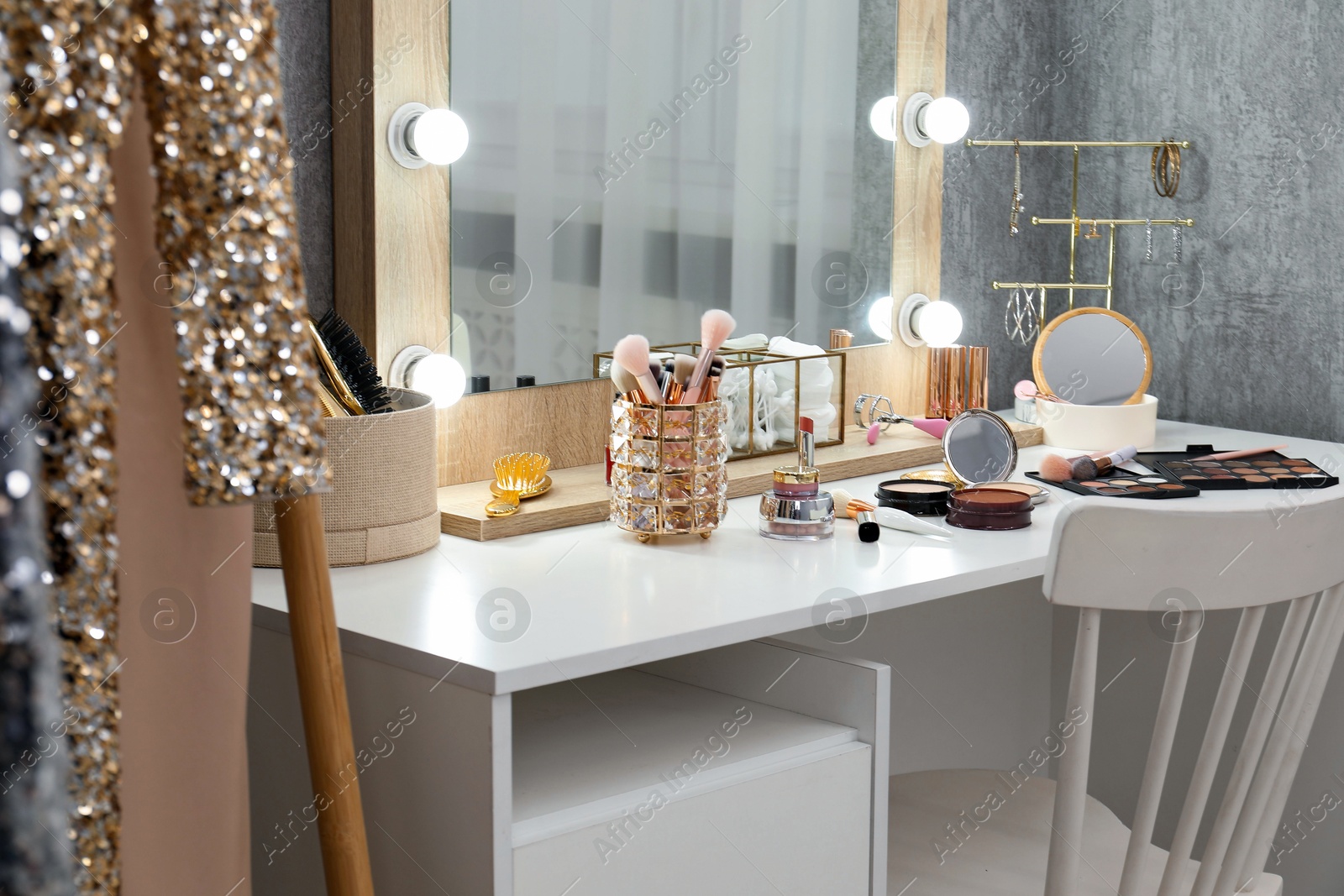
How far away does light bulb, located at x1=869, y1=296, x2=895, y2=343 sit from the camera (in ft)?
6.01

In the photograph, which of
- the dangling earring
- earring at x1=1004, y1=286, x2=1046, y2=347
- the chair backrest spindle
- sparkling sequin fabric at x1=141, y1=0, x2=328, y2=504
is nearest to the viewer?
sparkling sequin fabric at x1=141, y1=0, x2=328, y2=504

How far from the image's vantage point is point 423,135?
1310 millimetres

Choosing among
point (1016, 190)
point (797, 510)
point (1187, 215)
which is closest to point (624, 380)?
point (797, 510)

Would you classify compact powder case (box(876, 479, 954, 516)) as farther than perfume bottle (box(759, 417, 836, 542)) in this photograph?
Yes

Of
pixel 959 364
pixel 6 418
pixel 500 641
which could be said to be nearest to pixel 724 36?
pixel 959 364

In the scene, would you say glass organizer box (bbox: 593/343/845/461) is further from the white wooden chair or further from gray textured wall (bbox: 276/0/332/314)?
the white wooden chair

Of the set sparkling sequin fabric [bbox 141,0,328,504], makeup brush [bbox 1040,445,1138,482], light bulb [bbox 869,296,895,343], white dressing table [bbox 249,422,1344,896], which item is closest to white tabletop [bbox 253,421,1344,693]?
white dressing table [bbox 249,422,1344,896]

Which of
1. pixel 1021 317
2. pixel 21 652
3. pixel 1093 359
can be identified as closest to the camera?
pixel 21 652

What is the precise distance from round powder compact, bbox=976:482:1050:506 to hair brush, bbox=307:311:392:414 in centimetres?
66

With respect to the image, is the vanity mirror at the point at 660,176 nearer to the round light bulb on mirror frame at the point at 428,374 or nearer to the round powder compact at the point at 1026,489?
the round light bulb on mirror frame at the point at 428,374

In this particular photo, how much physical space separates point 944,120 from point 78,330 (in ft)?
4.93

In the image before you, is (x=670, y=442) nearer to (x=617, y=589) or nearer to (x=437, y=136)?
(x=617, y=589)

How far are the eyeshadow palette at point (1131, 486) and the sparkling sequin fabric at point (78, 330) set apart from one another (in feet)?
3.68

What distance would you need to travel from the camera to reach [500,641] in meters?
0.93
